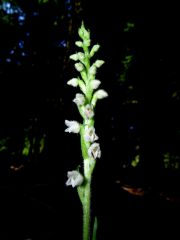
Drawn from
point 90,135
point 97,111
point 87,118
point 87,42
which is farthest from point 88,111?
point 97,111

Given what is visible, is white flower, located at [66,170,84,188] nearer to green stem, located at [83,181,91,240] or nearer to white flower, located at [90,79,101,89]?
green stem, located at [83,181,91,240]

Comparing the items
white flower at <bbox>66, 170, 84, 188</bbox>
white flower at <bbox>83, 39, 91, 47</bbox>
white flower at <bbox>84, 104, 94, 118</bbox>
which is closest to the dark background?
white flower at <bbox>66, 170, 84, 188</bbox>

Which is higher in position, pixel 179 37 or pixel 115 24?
pixel 179 37

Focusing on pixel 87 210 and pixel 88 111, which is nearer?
pixel 87 210

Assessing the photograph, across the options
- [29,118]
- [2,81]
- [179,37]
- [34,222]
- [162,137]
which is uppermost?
[179,37]

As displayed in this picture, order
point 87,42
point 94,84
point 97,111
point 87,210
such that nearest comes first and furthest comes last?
point 87,210 → point 94,84 → point 87,42 → point 97,111

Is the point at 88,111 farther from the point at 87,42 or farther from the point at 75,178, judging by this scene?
the point at 87,42

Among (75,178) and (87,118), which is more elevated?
(87,118)

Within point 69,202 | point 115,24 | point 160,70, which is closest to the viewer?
point 69,202

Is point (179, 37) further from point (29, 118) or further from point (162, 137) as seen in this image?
point (29, 118)

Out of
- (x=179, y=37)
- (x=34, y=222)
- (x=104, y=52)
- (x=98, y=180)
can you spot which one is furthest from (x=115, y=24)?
→ (x=34, y=222)
